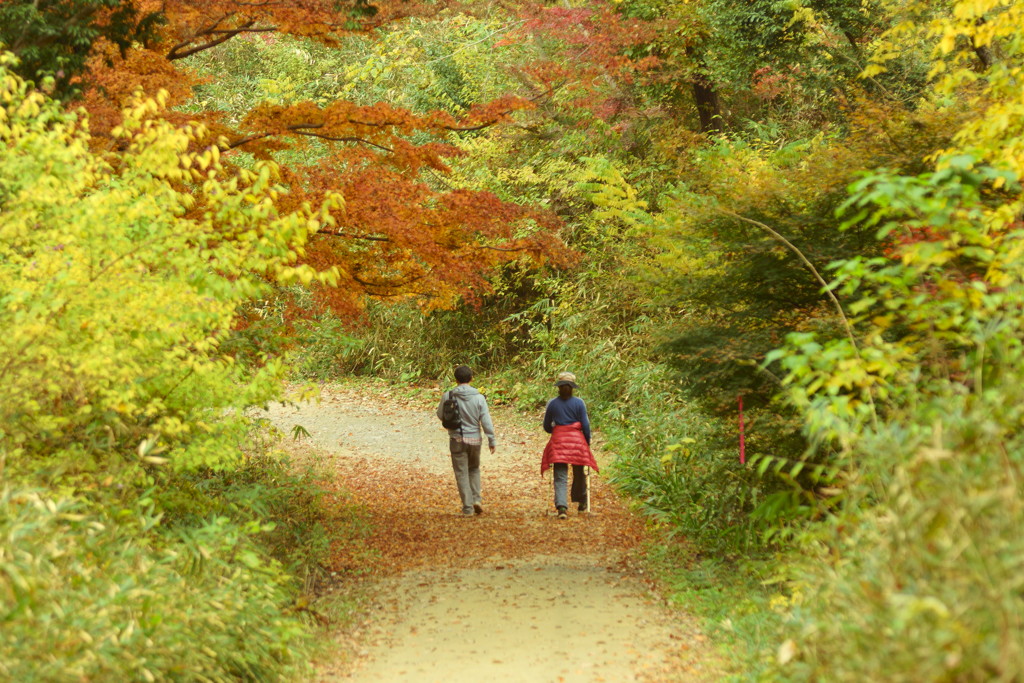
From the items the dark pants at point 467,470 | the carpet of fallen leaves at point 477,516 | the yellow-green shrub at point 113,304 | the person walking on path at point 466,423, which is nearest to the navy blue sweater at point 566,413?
the person walking on path at point 466,423

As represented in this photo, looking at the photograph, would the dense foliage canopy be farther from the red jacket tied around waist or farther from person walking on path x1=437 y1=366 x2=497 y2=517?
person walking on path x1=437 y1=366 x2=497 y2=517

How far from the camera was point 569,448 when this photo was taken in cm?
985

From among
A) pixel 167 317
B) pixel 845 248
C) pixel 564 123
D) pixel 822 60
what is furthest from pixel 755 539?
pixel 564 123

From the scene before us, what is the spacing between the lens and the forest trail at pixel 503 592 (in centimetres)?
593

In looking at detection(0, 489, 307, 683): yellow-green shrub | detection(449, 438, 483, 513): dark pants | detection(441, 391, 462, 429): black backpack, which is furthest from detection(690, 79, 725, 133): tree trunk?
detection(0, 489, 307, 683): yellow-green shrub

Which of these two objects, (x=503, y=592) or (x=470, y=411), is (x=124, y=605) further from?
(x=470, y=411)

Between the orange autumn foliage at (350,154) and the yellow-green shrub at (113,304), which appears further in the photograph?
the orange autumn foliage at (350,154)

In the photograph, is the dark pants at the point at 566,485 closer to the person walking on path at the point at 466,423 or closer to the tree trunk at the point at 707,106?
the person walking on path at the point at 466,423

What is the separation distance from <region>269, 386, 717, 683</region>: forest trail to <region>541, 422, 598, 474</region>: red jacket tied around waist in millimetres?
689

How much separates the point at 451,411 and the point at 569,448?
4.31 feet

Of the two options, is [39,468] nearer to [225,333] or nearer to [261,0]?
[225,333]

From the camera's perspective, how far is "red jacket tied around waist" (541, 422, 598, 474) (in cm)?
984

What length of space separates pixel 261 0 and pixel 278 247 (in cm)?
375

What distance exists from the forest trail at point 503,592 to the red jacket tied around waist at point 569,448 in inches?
27.1
